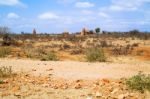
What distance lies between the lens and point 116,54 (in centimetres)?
2706

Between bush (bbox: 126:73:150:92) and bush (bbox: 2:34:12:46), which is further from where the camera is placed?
bush (bbox: 2:34:12:46)

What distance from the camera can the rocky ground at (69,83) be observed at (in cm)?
896

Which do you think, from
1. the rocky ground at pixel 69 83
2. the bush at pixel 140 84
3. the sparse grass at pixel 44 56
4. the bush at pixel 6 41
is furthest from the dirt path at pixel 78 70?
the bush at pixel 6 41

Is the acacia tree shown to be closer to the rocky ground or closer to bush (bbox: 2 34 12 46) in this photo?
bush (bbox: 2 34 12 46)

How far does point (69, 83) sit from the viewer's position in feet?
33.1

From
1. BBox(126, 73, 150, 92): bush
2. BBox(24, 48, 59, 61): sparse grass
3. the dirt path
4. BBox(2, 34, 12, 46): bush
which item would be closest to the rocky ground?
the dirt path

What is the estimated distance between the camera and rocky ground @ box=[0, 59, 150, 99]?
896cm

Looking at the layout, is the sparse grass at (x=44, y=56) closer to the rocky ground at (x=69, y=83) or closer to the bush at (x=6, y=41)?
the rocky ground at (x=69, y=83)

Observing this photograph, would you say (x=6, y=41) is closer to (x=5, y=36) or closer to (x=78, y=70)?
(x=5, y=36)

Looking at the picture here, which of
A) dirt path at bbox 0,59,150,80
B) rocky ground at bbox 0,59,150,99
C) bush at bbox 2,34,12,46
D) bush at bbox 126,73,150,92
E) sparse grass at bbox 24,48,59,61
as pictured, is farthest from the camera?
bush at bbox 2,34,12,46

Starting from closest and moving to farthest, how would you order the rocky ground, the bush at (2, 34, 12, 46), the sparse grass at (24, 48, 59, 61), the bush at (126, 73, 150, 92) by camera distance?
1. the rocky ground
2. the bush at (126, 73, 150, 92)
3. the sparse grass at (24, 48, 59, 61)
4. the bush at (2, 34, 12, 46)

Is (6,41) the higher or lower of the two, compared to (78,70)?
higher

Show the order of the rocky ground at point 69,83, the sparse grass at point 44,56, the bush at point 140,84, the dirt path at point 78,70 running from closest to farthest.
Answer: the rocky ground at point 69,83 → the bush at point 140,84 → the dirt path at point 78,70 → the sparse grass at point 44,56

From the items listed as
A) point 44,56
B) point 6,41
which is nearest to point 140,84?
point 44,56
